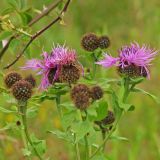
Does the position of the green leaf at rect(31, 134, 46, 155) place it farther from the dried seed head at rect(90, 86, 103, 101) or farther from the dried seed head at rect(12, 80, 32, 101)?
the dried seed head at rect(90, 86, 103, 101)

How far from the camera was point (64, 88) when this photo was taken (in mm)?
2064

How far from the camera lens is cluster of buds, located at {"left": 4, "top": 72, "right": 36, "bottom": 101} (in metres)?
2.08

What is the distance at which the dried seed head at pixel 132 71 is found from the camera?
2100mm

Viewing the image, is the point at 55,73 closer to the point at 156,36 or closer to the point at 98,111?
the point at 98,111

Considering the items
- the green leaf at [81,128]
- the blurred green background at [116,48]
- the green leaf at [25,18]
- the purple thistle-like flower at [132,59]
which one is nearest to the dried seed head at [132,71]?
the purple thistle-like flower at [132,59]

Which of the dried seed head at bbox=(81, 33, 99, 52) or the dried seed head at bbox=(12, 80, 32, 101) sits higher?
the dried seed head at bbox=(81, 33, 99, 52)

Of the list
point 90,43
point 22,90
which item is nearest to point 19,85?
point 22,90

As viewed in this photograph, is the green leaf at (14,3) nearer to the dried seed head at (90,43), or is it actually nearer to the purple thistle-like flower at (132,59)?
the dried seed head at (90,43)

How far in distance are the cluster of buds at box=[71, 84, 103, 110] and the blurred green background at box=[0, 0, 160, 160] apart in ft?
3.83

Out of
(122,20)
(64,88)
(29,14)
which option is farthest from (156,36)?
(64,88)

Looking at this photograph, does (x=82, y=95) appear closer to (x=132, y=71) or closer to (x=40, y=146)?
(x=132, y=71)

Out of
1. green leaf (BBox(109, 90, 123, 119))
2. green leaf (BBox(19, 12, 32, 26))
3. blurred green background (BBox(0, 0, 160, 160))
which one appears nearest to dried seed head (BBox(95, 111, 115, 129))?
green leaf (BBox(109, 90, 123, 119))

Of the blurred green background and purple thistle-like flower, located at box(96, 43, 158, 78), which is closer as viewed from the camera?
purple thistle-like flower, located at box(96, 43, 158, 78)

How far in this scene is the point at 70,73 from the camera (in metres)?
2.06
